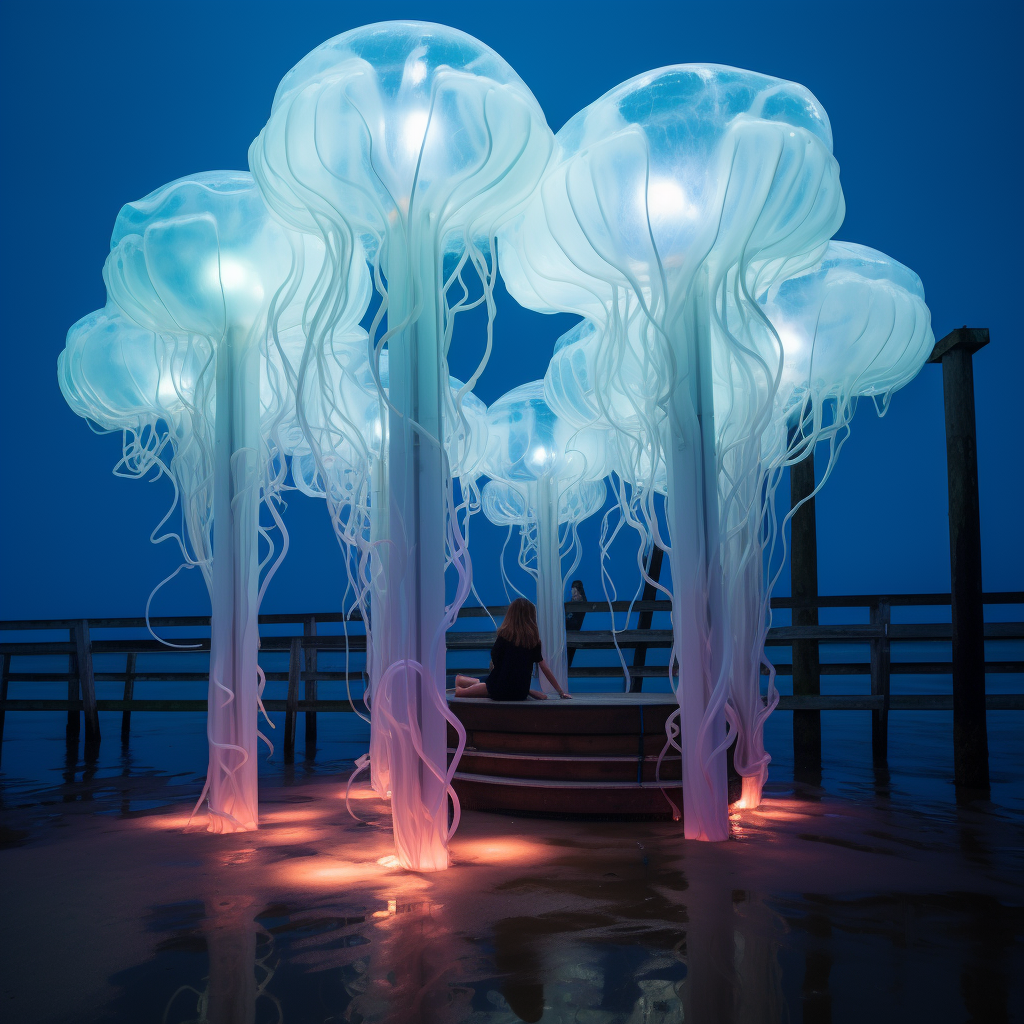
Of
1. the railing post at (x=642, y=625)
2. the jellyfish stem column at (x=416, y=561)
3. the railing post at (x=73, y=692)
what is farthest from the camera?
the railing post at (x=642, y=625)

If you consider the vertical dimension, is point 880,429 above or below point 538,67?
below

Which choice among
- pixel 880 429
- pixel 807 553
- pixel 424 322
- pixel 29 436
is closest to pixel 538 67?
pixel 880 429

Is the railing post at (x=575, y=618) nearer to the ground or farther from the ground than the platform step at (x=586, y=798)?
farther from the ground

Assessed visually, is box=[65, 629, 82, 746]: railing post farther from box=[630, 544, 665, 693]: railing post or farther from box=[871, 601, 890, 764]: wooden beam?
box=[871, 601, 890, 764]: wooden beam

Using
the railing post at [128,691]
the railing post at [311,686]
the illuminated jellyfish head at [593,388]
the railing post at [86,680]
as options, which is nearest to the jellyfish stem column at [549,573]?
the illuminated jellyfish head at [593,388]

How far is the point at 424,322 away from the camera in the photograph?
3.17 m

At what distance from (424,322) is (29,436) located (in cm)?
2682

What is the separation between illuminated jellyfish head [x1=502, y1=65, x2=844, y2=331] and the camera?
10.4ft

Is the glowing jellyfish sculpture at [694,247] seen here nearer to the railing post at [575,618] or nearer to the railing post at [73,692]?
the railing post at [575,618]

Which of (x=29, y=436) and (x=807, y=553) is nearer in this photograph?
(x=807, y=553)

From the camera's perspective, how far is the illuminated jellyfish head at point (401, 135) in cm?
286

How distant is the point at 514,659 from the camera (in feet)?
14.8

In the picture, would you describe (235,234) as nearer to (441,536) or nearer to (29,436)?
(441,536)

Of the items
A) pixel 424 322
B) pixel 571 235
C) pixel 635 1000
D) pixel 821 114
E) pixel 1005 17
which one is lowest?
pixel 635 1000
